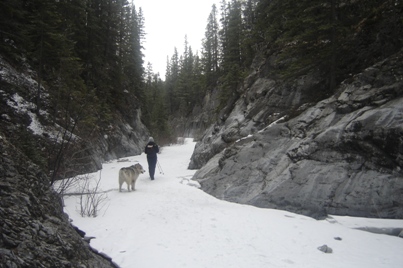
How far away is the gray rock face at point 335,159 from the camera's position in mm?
6223

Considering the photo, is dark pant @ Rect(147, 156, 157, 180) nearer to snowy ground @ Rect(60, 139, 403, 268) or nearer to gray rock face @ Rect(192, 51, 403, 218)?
gray rock face @ Rect(192, 51, 403, 218)

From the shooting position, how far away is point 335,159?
7121 millimetres

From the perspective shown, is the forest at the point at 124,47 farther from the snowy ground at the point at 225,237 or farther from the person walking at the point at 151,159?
the person walking at the point at 151,159

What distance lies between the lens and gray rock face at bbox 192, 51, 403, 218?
622cm

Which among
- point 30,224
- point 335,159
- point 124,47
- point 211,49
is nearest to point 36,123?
point 30,224

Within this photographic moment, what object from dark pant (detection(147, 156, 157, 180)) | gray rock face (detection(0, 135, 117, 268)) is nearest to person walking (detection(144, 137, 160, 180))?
dark pant (detection(147, 156, 157, 180))

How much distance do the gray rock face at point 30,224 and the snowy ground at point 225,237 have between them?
118cm

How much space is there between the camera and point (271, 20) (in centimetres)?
1895

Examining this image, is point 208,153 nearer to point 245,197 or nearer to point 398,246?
point 245,197

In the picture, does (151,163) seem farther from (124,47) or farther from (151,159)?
(124,47)

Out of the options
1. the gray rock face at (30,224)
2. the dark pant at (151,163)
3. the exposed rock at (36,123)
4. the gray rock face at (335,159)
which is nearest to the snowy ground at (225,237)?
the gray rock face at (335,159)

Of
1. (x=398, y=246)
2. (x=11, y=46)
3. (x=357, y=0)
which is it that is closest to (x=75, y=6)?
(x=11, y=46)

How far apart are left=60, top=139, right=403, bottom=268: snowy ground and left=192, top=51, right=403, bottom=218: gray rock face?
1.66ft

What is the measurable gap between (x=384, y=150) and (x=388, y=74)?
2787 millimetres
